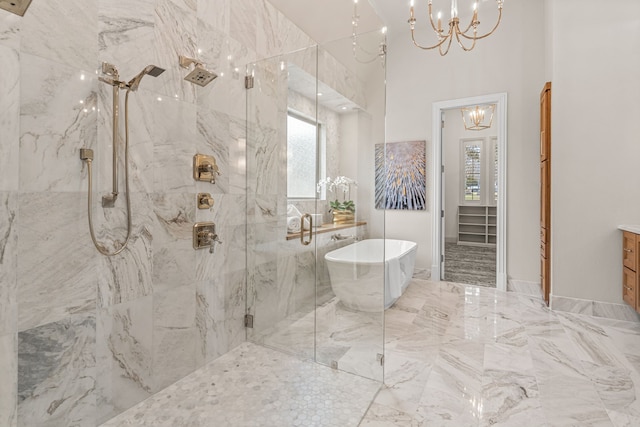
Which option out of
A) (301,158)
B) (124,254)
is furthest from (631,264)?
(124,254)

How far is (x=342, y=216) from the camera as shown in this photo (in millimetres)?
2160

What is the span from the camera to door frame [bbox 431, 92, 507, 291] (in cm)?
404

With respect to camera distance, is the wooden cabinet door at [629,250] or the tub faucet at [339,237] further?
the wooden cabinet door at [629,250]

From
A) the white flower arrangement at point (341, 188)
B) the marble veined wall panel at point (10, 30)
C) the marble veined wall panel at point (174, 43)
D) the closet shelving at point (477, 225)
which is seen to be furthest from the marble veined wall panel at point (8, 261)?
the closet shelving at point (477, 225)

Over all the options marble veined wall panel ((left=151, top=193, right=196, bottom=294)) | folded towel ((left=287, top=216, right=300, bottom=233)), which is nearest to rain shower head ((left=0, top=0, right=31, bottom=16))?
marble veined wall panel ((left=151, top=193, right=196, bottom=294))

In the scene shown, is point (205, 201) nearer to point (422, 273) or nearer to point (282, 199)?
point (282, 199)

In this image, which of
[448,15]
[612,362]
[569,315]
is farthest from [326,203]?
[448,15]

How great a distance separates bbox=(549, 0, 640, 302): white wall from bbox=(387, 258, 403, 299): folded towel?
1542 millimetres

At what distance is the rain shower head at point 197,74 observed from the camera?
1.86 m

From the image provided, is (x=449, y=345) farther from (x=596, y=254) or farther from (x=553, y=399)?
(x=596, y=254)

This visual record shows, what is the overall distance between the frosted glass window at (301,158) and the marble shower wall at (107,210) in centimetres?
39

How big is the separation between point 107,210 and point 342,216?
4.29 feet

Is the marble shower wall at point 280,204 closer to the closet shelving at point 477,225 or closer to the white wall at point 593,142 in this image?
the white wall at point 593,142

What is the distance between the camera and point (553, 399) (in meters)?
1.85
